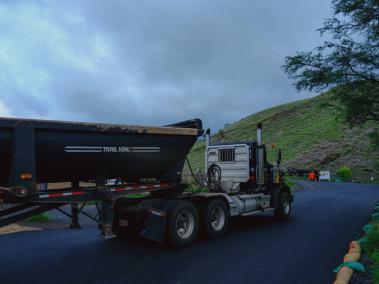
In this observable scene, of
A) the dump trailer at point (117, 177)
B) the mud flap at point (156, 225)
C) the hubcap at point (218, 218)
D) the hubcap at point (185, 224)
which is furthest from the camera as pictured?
the hubcap at point (218, 218)

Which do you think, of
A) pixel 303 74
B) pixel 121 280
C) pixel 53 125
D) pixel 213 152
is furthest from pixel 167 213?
pixel 303 74

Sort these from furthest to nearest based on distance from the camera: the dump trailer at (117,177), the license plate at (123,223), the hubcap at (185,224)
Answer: the license plate at (123,223), the hubcap at (185,224), the dump trailer at (117,177)

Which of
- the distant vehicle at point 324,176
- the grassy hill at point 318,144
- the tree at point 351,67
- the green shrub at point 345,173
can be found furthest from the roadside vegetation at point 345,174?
the tree at point 351,67

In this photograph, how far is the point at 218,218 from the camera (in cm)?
1010

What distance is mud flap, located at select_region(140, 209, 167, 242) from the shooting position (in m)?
8.44

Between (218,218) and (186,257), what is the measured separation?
2514mm

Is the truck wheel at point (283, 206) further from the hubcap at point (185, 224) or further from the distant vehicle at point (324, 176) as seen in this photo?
the distant vehicle at point (324, 176)

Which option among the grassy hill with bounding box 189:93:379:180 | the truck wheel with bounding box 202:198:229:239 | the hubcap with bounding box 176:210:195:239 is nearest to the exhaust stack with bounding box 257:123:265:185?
the truck wheel with bounding box 202:198:229:239

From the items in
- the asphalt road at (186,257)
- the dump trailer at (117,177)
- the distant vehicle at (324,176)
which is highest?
the dump trailer at (117,177)

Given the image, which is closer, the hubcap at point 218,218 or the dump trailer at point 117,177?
the dump trailer at point 117,177

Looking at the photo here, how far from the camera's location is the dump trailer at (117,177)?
677cm

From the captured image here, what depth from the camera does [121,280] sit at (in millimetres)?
6234

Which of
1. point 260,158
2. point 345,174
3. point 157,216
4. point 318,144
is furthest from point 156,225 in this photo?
point 318,144

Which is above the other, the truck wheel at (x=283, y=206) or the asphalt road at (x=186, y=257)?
the truck wheel at (x=283, y=206)
